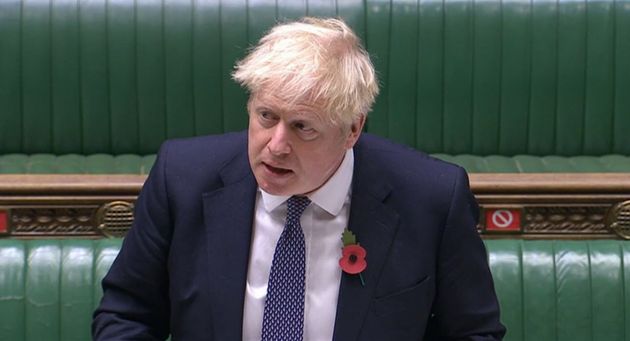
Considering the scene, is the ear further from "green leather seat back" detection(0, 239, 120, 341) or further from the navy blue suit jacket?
"green leather seat back" detection(0, 239, 120, 341)

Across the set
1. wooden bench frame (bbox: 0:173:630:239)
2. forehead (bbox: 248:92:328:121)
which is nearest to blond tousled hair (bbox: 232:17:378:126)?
forehead (bbox: 248:92:328:121)

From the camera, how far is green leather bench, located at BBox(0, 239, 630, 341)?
107 inches

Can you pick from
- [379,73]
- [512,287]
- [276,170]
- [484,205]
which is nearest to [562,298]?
[512,287]

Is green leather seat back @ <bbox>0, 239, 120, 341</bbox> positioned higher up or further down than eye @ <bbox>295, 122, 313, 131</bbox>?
further down

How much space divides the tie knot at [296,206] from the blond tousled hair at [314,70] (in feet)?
0.52

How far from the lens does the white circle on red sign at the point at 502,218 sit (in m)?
2.82

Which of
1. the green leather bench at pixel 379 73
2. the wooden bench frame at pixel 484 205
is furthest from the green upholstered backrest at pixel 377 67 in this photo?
the wooden bench frame at pixel 484 205

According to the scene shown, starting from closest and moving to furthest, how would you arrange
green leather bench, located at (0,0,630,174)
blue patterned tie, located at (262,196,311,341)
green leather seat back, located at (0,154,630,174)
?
blue patterned tie, located at (262,196,311,341) → green leather seat back, located at (0,154,630,174) → green leather bench, located at (0,0,630,174)

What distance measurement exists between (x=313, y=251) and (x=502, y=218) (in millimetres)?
1203

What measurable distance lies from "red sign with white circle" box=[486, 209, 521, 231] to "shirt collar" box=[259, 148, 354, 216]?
1.18 meters

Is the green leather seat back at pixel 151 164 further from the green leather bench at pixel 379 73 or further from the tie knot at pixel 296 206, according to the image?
the tie knot at pixel 296 206

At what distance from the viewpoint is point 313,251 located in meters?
1.69

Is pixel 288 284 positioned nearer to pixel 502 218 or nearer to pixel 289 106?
pixel 289 106

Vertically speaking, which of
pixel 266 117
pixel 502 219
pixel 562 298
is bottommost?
pixel 562 298
